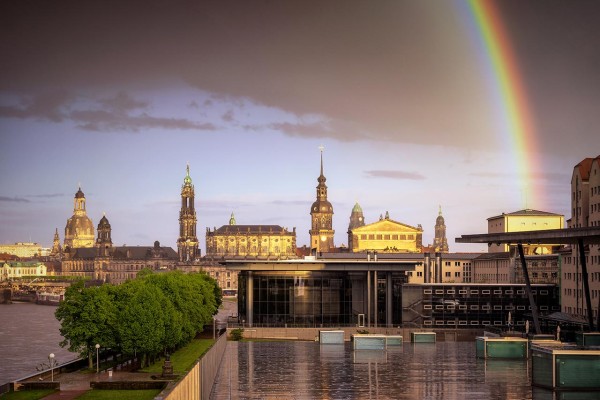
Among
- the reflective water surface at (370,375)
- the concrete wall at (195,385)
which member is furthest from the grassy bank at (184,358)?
the concrete wall at (195,385)

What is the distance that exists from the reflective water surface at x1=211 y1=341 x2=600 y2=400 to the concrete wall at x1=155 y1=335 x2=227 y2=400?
1.38 m

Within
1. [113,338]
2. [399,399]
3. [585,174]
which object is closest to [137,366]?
[113,338]

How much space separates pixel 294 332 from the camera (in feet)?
309

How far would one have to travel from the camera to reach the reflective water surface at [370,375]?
4519 centimetres

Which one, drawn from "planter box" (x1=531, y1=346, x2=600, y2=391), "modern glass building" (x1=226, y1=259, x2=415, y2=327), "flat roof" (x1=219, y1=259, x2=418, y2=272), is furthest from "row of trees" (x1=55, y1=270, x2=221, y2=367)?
"planter box" (x1=531, y1=346, x2=600, y2=391)

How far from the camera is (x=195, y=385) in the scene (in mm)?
35656

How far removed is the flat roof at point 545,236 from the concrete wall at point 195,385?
24.7m

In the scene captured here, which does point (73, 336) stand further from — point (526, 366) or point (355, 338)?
point (526, 366)

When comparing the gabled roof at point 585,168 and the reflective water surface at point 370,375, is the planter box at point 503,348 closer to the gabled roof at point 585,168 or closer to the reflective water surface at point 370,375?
the reflective water surface at point 370,375

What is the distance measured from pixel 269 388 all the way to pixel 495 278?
12480 cm

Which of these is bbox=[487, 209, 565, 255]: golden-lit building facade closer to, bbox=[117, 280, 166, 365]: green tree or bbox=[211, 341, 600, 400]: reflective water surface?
bbox=[211, 341, 600, 400]: reflective water surface

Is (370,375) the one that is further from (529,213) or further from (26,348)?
(529,213)

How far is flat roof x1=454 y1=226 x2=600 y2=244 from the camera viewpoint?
58.6 metres

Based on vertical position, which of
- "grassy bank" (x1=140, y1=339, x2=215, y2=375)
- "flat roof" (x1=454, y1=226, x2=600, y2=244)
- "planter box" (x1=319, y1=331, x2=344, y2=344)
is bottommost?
"grassy bank" (x1=140, y1=339, x2=215, y2=375)
